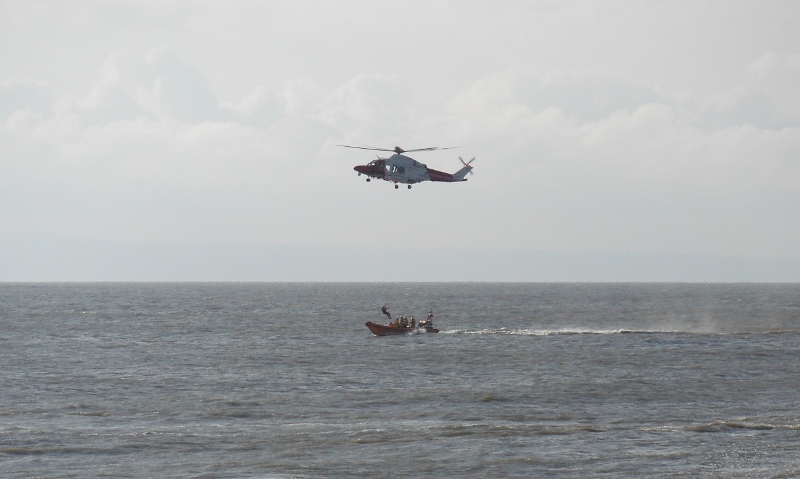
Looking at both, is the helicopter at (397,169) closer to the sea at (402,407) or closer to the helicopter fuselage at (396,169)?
the helicopter fuselage at (396,169)

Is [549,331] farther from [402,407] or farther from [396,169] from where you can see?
[402,407]

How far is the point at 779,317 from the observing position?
129 metres

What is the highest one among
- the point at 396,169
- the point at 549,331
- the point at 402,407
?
the point at 396,169

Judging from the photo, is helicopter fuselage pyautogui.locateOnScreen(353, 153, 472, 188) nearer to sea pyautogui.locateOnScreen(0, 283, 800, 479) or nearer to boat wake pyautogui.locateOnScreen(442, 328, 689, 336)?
sea pyautogui.locateOnScreen(0, 283, 800, 479)

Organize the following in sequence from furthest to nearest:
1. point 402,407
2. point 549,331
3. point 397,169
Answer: point 549,331, point 397,169, point 402,407

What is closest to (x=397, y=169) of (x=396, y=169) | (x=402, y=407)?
(x=396, y=169)

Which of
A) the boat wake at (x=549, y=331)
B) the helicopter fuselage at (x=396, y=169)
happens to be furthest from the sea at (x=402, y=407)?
the helicopter fuselage at (x=396, y=169)

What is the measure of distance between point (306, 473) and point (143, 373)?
31.8 m

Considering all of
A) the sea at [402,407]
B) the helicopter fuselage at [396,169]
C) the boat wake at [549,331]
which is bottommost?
the sea at [402,407]

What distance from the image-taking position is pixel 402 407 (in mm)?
45750

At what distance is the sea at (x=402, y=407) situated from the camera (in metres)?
34.0

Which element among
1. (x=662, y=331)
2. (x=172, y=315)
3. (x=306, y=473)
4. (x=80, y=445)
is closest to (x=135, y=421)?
(x=80, y=445)

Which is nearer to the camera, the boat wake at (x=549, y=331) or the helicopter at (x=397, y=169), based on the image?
the helicopter at (x=397, y=169)

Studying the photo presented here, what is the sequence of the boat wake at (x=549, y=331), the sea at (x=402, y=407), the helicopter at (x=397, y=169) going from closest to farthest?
the sea at (x=402, y=407) < the helicopter at (x=397, y=169) < the boat wake at (x=549, y=331)
